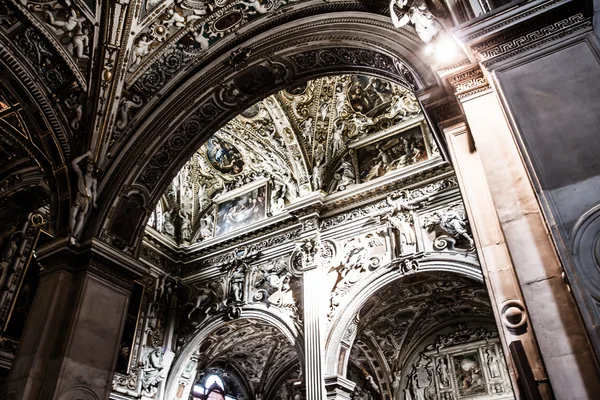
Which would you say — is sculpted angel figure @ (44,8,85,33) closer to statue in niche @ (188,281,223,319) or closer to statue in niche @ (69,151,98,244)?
statue in niche @ (69,151,98,244)

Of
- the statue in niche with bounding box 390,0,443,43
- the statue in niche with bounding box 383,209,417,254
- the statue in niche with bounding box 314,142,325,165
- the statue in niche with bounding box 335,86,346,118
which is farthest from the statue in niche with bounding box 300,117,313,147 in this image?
the statue in niche with bounding box 390,0,443,43

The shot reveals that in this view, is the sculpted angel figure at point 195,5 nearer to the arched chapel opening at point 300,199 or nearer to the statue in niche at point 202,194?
the arched chapel opening at point 300,199

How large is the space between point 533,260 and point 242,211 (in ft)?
32.4

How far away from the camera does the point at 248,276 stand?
1079cm

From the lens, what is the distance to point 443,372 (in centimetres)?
1067

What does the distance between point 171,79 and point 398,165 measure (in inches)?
202

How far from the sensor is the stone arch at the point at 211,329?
9.66 metres

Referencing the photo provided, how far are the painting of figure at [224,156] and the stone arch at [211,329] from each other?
3.93m

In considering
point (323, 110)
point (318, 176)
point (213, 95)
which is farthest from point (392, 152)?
point (213, 95)

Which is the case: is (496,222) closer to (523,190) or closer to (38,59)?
(523,190)

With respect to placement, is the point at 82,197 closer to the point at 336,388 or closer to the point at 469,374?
the point at 336,388

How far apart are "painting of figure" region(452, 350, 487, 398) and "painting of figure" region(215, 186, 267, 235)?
18.1ft

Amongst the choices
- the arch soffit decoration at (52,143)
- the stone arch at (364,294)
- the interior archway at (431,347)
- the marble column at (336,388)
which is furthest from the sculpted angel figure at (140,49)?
the interior archway at (431,347)

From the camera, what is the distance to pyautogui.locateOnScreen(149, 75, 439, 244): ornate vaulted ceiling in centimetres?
1048
